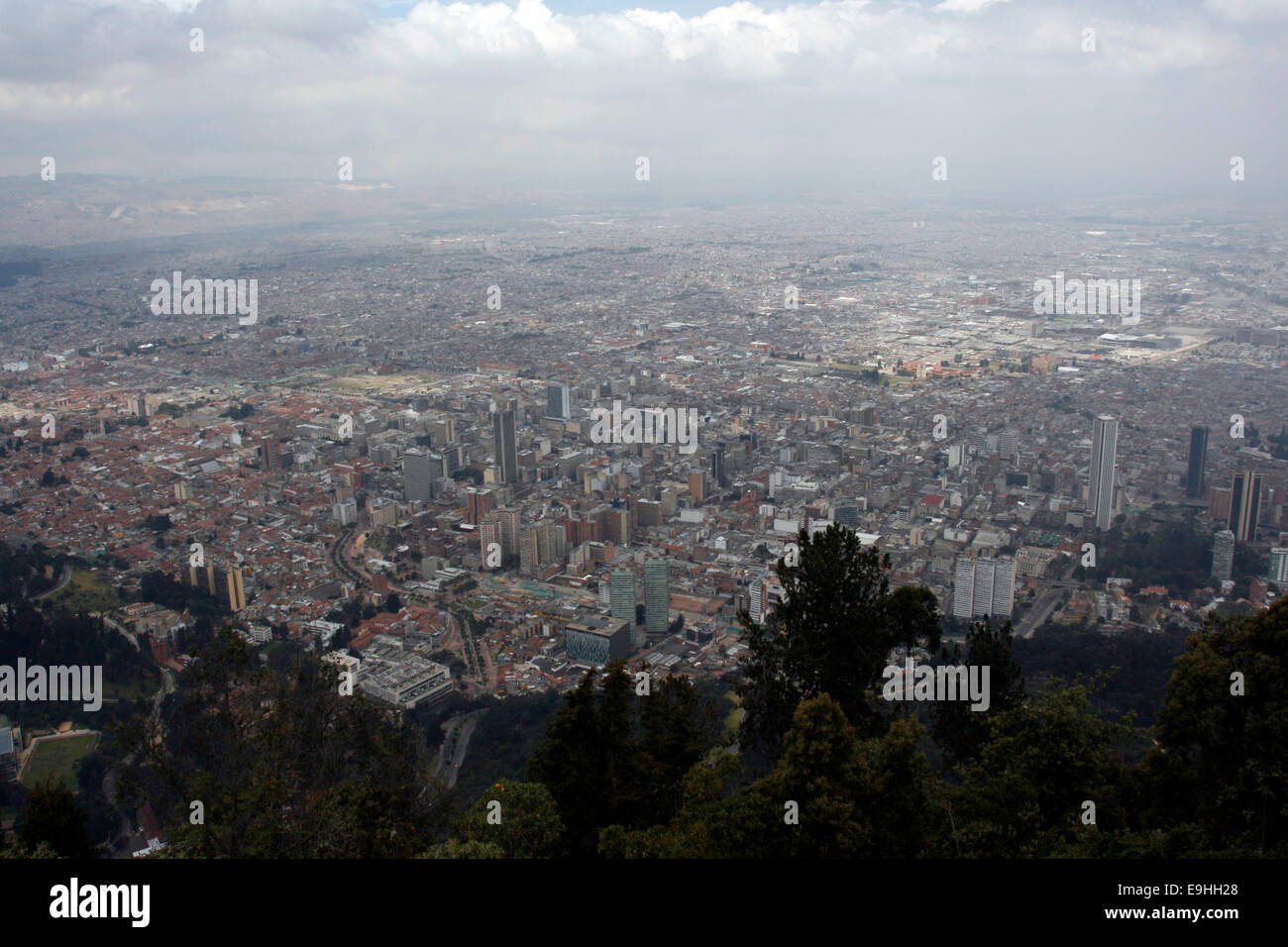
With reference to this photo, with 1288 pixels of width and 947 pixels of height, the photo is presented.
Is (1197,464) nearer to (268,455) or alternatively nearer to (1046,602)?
(1046,602)

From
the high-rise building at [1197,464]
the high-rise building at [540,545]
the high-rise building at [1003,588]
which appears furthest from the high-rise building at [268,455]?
the high-rise building at [1197,464]

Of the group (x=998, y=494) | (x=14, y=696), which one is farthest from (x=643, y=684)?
(x=998, y=494)

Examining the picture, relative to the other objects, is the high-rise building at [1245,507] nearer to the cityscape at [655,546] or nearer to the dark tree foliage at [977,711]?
the cityscape at [655,546]

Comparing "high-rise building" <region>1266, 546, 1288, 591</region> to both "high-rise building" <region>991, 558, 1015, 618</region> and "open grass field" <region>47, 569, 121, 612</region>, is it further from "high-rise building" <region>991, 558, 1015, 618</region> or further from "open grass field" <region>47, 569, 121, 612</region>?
"open grass field" <region>47, 569, 121, 612</region>

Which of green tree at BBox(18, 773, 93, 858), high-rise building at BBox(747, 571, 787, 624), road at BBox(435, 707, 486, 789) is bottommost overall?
road at BBox(435, 707, 486, 789)

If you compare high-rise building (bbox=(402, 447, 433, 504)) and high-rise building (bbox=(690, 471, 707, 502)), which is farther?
high-rise building (bbox=(402, 447, 433, 504))

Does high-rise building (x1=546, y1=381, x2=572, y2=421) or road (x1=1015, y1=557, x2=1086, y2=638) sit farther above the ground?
high-rise building (x1=546, y1=381, x2=572, y2=421)

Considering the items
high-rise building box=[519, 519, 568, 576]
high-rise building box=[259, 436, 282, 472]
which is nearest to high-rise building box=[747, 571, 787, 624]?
high-rise building box=[519, 519, 568, 576]
